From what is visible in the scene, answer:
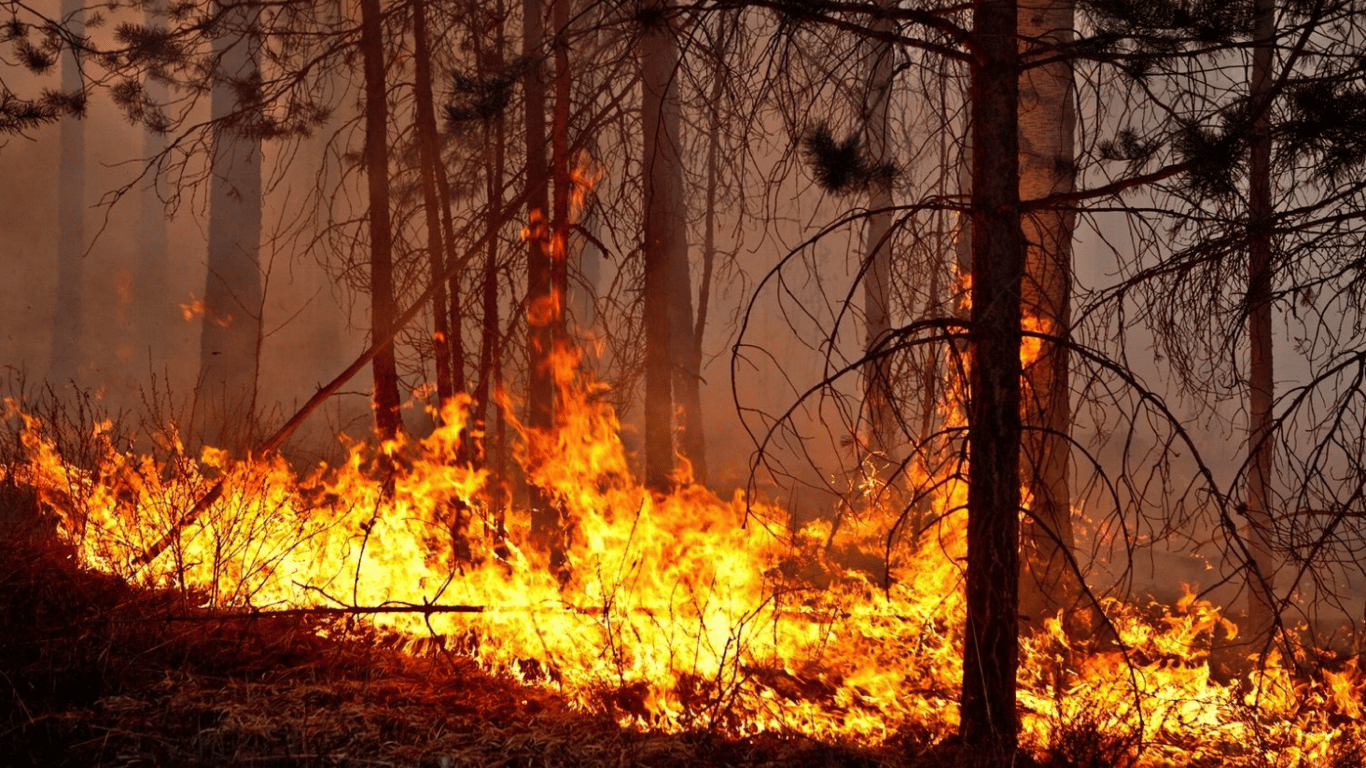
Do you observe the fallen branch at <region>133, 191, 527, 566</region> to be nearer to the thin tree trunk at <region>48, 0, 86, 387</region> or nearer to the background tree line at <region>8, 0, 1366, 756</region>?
the background tree line at <region>8, 0, 1366, 756</region>

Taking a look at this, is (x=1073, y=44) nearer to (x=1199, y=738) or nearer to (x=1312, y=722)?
(x=1199, y=738)

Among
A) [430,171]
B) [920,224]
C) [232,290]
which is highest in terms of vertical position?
[430,171]

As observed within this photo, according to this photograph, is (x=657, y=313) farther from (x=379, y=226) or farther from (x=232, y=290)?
(x=232, y=290)

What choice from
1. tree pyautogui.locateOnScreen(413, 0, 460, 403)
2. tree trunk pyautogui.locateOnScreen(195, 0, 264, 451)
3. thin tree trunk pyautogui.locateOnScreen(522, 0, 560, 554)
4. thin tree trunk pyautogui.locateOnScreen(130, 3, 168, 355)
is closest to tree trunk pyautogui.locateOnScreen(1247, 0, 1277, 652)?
thin tree trunk pyautogui.locateOnScreen(522, 0, 560, 554)

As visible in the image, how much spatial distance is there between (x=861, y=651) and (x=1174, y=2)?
3689 millimetres

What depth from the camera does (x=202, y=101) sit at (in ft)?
84.1

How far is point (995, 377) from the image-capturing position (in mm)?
3900

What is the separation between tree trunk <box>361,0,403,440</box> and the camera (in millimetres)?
6895

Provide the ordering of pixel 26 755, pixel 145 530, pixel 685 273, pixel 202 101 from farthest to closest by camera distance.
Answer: pixel 202 101 < pixel 685 273 < pixel 145 530 < pixel 26 755

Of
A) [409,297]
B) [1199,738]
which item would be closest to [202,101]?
[409,297]

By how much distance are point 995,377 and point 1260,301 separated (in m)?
1.12

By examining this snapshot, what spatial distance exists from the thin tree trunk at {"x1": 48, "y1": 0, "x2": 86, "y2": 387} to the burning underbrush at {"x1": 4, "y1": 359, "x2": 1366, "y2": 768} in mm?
16569

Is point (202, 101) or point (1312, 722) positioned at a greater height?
point (202, 101)

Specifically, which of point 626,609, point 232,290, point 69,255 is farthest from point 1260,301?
point 69,255
